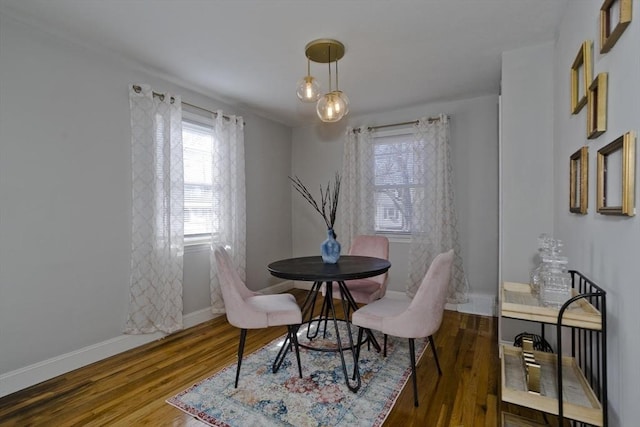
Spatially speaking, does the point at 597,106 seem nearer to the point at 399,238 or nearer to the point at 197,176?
the point at 399,238

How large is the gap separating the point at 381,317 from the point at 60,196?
2.48m

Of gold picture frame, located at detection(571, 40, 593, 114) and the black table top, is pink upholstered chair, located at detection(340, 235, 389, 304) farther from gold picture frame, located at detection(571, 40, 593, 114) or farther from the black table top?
gold picture frame, located at detection(571, 40, 593, 114)

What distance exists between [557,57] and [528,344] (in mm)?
2056

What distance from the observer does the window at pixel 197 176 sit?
10.9 feet

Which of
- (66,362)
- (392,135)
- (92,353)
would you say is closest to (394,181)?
(392,135)

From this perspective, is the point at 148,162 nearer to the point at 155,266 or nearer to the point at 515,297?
the point at 155,266

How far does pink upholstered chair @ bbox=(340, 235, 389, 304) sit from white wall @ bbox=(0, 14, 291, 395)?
203 centimetres

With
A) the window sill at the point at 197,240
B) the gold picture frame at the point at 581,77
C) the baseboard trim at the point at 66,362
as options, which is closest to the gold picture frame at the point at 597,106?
the gold picture frame at the point at 581,77

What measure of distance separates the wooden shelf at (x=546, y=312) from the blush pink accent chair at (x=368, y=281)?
1.41 m

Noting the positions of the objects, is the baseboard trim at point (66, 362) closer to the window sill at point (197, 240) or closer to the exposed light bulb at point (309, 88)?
the window sill at point (197, 240)

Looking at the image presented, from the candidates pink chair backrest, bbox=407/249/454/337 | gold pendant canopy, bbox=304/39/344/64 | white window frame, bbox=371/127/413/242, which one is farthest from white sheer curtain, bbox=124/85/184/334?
white window frame, bbox=371/127/413/242

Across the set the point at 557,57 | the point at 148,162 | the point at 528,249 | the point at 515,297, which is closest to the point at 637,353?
the point at 515,297

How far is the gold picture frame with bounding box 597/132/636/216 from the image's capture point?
1.00 m

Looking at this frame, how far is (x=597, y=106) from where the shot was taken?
1.30 meters
